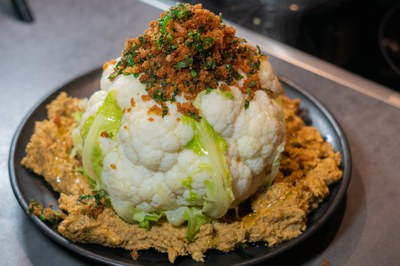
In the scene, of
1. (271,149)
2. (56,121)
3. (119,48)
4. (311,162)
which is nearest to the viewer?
(271,149)

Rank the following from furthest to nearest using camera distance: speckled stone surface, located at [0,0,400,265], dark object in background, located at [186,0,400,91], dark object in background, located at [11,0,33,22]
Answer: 1. dark object in background, located at [11,0,33,22]
2. dark object in background, located at [186,0,400,91]
3. speckled stone surface, located at [0,0,400,265]

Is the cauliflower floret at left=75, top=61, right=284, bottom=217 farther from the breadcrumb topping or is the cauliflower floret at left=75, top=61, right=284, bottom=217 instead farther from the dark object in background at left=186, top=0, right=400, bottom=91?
the dark object in background at left=186, top=0, right=400, bottom=91

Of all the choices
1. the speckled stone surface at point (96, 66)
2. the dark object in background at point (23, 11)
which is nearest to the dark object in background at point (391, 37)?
the speckled stone surface at point (96, 66)

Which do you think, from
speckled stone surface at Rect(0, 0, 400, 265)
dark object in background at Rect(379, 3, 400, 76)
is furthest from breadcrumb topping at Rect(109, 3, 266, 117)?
dark object in background at Rect(379, 3, 400, 76)

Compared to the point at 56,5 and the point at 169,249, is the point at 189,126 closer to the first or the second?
the point at 169,249

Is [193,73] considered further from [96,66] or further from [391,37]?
[391,37]

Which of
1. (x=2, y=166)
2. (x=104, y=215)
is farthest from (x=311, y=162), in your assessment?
(x=2, y=166)

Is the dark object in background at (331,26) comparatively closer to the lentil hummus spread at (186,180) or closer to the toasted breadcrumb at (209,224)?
the toasted breadcrumb at (209,224)
